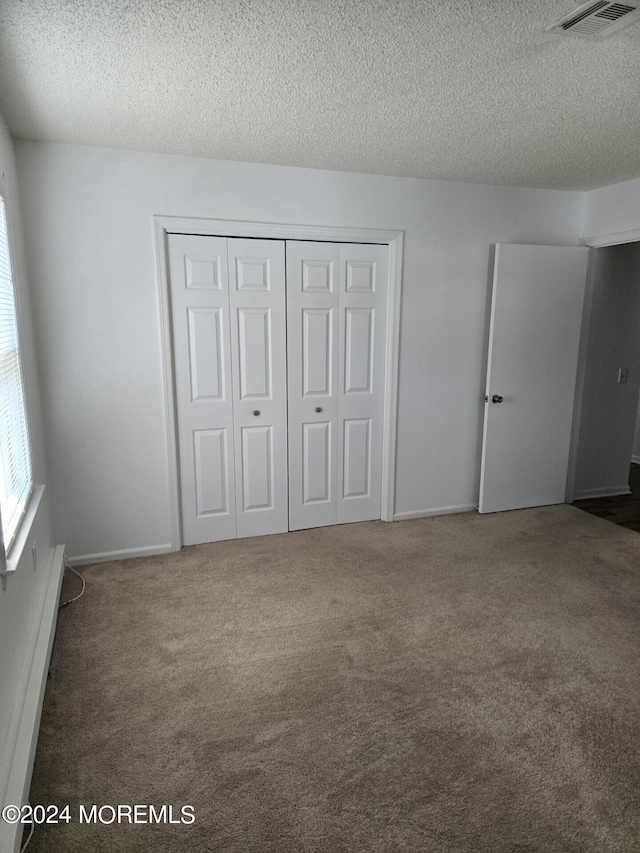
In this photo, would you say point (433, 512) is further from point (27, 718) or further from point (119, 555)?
point (27, 718)

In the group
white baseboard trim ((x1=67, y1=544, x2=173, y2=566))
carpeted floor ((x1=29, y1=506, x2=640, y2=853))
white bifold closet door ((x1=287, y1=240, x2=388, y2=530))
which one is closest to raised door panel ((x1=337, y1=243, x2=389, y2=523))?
white bifold closet door ((x1=287, y1=240, x2=388, y2=530))

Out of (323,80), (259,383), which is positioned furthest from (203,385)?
(323,80)

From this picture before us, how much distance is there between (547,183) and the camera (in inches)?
148

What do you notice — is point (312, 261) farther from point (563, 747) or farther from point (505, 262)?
point (563, 747)

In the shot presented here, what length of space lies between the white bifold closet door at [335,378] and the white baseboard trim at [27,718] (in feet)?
5.95

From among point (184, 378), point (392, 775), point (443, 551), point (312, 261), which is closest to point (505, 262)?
point (312, 261)

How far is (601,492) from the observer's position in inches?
187

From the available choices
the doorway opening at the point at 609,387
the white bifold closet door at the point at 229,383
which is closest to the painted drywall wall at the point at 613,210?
the doorway opening at the point at 609,387

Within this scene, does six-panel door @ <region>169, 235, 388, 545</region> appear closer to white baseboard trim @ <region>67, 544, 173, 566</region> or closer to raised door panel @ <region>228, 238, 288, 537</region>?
raised door panel @ <region>228, 238, 288, 537</region>

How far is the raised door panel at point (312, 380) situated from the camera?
11.5 feet

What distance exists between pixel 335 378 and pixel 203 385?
→ 0.91 meters

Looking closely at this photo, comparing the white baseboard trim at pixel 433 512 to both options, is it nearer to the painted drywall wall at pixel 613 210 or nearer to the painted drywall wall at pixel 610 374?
the painted drywall wall at pixel 610 374

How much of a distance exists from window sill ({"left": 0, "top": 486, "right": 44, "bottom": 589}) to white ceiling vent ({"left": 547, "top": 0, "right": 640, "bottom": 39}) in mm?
2493

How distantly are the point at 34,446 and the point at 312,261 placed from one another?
6.57 feet
